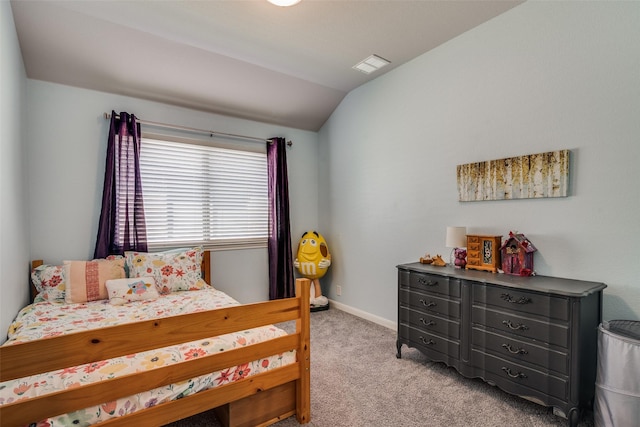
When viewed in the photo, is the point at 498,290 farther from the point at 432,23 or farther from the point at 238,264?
the point at 238,264

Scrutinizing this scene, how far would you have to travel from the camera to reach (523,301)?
1858mm

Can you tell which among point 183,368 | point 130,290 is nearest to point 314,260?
point 130,290

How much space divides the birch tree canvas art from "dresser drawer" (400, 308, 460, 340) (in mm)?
1002

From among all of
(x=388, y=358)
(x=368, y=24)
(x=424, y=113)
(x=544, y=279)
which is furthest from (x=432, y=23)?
(x=388, y=358)

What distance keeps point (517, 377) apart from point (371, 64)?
2.83 meters

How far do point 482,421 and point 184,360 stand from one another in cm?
168

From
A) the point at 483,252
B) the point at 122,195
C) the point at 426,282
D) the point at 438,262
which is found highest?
the point at 122,195

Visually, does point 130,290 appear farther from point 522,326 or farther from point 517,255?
point 517,255

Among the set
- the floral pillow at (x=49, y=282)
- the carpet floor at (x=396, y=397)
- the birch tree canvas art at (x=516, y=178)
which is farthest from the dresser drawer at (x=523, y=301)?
the floral pillow at (x=49, y=282)

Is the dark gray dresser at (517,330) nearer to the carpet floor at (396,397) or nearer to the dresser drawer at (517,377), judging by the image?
the dresser drawer at (517,377)

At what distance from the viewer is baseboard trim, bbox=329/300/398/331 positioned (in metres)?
3.24

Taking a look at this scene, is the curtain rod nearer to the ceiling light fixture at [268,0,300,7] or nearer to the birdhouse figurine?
the ceiling light fixture at [268,0,300,7]

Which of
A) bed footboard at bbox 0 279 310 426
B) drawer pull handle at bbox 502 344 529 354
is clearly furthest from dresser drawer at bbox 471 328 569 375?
bed footboard at bbox 0 279 310 426

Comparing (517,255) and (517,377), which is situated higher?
(517,255)
